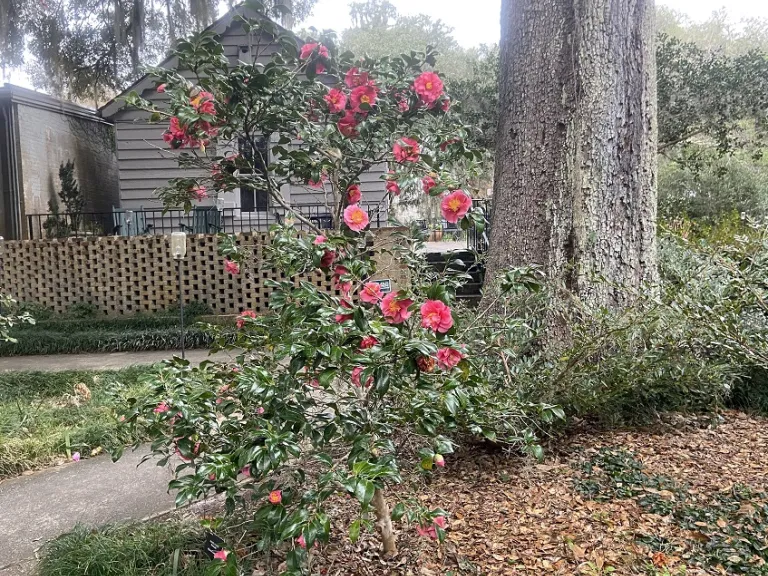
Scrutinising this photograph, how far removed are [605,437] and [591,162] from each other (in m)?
1.64

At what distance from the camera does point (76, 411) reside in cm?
471

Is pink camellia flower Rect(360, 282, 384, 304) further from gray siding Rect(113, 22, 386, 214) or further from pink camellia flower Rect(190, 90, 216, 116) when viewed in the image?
gray siding Rect(113, 22, 386, 214)

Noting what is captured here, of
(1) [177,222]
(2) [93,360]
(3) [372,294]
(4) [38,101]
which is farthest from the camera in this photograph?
(4) [38,101]

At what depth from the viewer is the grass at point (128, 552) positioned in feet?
7.28

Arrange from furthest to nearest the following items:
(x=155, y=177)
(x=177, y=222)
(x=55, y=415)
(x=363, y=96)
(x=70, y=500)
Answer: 1. (x=177, y=222)
2. (x=155, y=177)
3. (x=55, y=415)
4. (x=70, y=500)
5. (x=363, y=96)

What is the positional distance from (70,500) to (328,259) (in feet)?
7.98

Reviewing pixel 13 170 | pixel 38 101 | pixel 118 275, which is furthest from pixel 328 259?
pixel 38 101

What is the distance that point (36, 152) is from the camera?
12047 mm

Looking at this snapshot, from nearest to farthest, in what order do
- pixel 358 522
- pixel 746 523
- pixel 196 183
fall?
pixel 358 522, pixel 746 523, pixel 196 183

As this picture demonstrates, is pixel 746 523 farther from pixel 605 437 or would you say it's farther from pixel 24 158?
pixel 24 158

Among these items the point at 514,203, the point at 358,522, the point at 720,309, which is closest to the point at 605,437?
the point at 720,309

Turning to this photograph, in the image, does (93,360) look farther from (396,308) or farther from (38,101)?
(38,101)

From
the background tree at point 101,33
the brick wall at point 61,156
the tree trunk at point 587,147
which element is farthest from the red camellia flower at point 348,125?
the brick wall at point 61,156

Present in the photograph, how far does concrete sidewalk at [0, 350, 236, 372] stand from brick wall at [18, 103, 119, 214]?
5.64m
